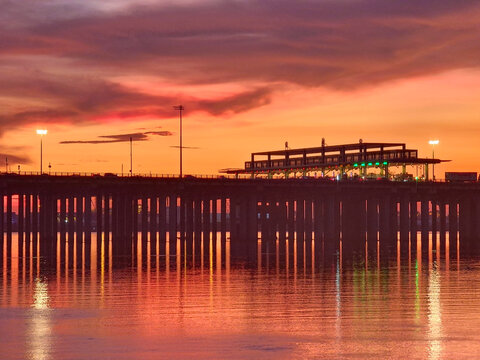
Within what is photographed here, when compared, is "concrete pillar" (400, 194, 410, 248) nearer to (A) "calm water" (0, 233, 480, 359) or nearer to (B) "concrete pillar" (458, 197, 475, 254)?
(B) "concrete pillar" (458, 197, 475, 254)

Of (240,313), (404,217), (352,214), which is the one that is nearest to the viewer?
(240,313)

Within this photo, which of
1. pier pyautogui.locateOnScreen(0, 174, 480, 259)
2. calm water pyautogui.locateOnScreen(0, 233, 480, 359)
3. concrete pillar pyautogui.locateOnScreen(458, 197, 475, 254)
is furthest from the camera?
concrete pillar pyautogui.locateOnScreen(458, 197, 475, 254)

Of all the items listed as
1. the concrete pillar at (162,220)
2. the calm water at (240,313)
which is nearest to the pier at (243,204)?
the concrete pillar at (162,220)

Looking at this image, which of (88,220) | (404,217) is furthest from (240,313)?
(404,217)

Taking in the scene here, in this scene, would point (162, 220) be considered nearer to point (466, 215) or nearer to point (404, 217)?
point (404, 217)

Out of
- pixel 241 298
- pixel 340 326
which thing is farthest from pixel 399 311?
pixel 241 298

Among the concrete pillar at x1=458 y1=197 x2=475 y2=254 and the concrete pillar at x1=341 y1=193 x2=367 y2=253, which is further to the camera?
the concrete pillar at x1=458 y1=197 x2=475 y2=254

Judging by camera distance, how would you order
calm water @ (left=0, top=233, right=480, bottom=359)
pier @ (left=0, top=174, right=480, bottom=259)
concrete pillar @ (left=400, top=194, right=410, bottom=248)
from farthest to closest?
concrete pillar @ (left=400, top=194, right=410, bottom=248) < pier @ (left=0, top=174, right=480, bottom=259) < calm water @ (left=0, top=233, right=480, bottom=359)

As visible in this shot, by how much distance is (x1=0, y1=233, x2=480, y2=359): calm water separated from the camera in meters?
31.0

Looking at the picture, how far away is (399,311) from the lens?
40.7 metres

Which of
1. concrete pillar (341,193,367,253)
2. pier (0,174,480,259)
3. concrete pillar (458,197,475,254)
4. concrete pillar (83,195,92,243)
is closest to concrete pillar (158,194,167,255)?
pier (0,174,480,259)

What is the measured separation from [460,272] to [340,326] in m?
33.1

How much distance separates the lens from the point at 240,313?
40469 mm

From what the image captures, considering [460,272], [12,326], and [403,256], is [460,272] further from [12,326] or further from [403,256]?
[12,326]
